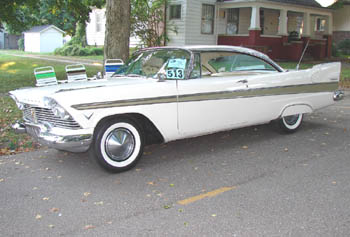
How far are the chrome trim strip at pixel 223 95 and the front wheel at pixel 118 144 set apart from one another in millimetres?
267

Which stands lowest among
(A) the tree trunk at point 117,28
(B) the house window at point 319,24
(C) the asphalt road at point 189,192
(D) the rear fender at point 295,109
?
(C) the asphalt road at point 189,192

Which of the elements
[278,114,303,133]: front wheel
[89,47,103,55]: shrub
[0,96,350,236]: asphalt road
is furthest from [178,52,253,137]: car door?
[89,47,103,55]: shrub

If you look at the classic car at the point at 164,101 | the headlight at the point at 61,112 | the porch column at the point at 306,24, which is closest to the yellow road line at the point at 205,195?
the classic car at the point at 164,101

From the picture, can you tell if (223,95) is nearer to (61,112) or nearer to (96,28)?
(61,112)

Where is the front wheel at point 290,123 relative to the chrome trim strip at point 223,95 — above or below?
below

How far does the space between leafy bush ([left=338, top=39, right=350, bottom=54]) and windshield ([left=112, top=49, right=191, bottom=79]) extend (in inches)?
1098

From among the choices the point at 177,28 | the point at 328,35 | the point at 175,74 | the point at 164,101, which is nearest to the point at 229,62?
the point at 175,74

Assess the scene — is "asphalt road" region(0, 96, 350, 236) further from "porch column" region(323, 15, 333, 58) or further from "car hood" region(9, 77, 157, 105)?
"porch column" region(323, 15, 333, 58)

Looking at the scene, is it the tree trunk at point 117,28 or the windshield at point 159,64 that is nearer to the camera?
the windshield at point 159,64

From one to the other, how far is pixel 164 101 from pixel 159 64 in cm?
83

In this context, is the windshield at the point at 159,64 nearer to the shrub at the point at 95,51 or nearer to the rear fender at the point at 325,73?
the rear fender at the point at 325,73

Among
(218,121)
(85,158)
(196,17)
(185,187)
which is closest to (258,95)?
(218,121)

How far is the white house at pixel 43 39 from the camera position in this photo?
39906mm

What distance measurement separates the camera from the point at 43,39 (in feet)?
132
